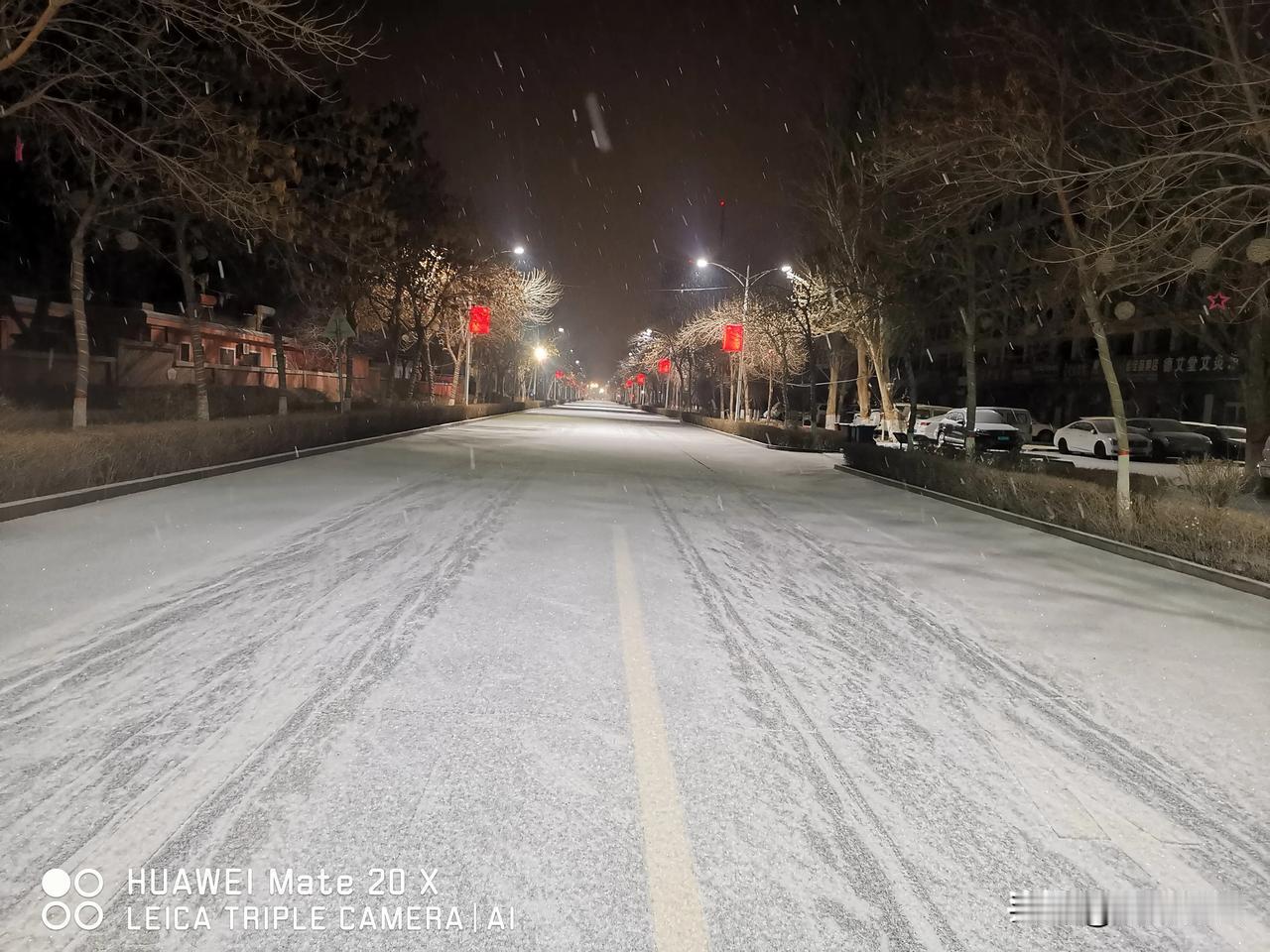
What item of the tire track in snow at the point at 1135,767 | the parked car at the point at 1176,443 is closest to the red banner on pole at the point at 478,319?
the parked car at the point at 1176,443

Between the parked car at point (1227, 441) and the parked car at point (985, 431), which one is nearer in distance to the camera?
the parked car at point (985, 431)

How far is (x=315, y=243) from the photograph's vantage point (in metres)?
23.2

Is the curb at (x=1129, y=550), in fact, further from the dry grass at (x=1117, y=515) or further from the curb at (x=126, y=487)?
the curb at (x=126, y=487)

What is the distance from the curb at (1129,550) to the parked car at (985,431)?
43.3ft

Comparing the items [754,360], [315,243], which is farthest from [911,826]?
[754,360]

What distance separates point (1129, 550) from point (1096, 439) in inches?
987

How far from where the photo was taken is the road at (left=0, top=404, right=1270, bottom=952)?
10.3 feet

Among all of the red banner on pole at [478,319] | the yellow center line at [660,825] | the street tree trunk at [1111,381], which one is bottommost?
the yellow center line at [660,825]

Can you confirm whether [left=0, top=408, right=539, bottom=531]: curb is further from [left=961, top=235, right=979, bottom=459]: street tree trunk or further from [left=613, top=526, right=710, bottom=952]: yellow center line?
[left=961, top=235, right=979, bottom=459]: street tree trunk

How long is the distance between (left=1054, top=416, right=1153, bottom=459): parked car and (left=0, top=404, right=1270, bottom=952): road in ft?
83.9

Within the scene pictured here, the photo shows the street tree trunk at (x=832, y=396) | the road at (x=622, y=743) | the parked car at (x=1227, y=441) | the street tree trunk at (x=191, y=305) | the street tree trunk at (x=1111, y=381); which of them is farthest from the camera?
the street tree trunk at (x=832, y=396)

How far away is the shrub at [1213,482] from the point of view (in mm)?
13195

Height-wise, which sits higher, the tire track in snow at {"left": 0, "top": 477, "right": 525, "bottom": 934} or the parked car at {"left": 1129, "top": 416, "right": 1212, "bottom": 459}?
the parked car at {"left": 1129, "top": 416, "right": 1212, "bottom": 459}

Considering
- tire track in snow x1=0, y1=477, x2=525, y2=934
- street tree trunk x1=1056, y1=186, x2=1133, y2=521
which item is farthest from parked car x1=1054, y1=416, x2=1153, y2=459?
tire track in snow x1=0, y1=477, x2=525, y2=934
